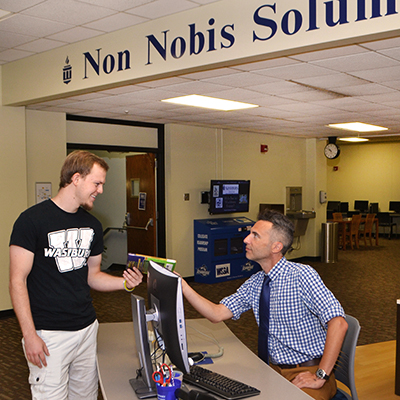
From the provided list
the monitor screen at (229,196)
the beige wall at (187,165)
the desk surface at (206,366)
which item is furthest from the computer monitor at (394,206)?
the desk surface at (206,366)

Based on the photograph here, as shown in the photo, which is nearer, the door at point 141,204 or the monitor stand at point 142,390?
the monitor stand at point 142,390

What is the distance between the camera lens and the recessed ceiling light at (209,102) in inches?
241

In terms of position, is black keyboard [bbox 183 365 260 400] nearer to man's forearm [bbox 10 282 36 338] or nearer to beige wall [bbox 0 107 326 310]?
man's forearm [bbox 10 282 36 338]

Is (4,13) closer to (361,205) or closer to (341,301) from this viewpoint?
(341,301)

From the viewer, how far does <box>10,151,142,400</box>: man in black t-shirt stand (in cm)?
222

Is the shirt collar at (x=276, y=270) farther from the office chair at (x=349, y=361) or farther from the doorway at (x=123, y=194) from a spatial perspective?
the doorway at (x=123, y=194)

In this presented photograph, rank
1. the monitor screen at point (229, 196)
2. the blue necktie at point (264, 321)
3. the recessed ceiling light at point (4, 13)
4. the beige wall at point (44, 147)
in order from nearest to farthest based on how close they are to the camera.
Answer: the blue necktie at point (264, 321) → the recessed ceiling light at point (4, 13) → the beige wall at point (44, 147) → the monitor screen at point (229, 196)

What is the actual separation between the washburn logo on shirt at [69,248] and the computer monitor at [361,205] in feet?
47.5

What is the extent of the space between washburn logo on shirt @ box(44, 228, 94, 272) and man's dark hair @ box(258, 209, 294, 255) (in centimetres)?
98

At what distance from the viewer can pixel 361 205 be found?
51.8 feet

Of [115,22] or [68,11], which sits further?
[115,22]

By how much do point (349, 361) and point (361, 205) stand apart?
1403 cm

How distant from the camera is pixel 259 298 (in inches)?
106

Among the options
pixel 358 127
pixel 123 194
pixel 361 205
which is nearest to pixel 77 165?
pixel 123 194
